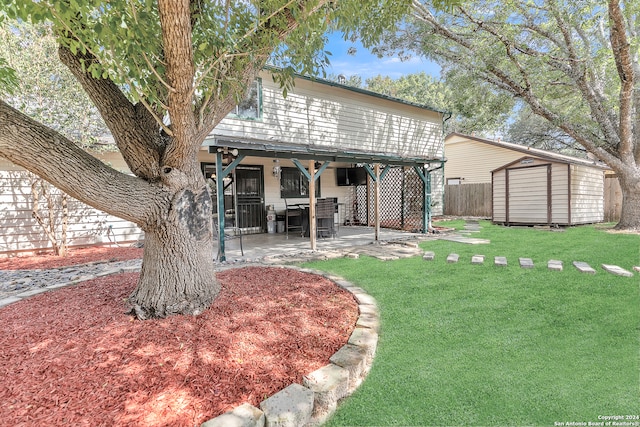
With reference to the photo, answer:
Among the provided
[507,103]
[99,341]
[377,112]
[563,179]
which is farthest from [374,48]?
[99,341]

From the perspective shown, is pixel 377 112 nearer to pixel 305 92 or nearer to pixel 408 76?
pixel 305 92

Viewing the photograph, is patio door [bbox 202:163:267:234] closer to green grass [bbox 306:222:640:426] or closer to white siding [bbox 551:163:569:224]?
green grass [bbox 306:222:640:426]

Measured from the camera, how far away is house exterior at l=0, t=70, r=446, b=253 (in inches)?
248

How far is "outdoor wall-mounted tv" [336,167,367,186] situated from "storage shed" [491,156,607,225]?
199 inches

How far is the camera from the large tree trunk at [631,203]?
349 inches

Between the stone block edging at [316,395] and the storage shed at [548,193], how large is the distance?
10.5 m

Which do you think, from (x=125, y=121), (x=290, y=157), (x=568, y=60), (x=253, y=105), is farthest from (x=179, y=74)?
(x=568, y=60)

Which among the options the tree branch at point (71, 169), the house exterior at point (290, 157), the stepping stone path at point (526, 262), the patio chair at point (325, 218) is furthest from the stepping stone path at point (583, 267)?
the tree branch at point (71, 169)

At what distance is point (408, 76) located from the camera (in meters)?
33.2

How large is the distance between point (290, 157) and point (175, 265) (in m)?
3.83

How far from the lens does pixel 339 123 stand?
9938 mm

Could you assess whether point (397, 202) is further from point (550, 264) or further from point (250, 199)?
point (550, 264)

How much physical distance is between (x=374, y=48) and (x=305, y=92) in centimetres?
413

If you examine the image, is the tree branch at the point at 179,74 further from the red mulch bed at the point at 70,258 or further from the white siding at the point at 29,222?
the white siding at the point at 29,222
